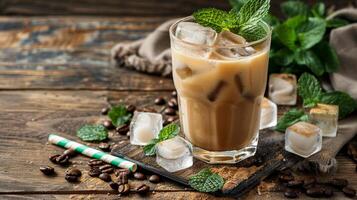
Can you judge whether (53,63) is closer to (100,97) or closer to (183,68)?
(100,97)

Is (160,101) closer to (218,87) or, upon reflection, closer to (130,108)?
(130,108)

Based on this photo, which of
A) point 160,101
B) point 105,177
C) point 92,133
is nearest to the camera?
point 105,177

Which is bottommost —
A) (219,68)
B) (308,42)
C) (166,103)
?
(166,103)

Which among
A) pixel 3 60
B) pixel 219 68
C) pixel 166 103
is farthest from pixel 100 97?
pixel 219 68

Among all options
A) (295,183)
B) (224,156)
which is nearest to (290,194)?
(295,183)

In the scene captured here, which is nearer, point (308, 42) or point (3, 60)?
point (308, 42)

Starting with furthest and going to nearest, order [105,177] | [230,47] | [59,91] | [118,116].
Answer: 1. [59,91]
2. [118,116]
3. [105,177]
4. [230,47]

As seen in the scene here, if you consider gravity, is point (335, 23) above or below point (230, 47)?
below

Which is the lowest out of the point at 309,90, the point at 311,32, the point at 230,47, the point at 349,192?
the point at 349,192

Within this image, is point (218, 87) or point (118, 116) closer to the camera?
point (218, 87)
